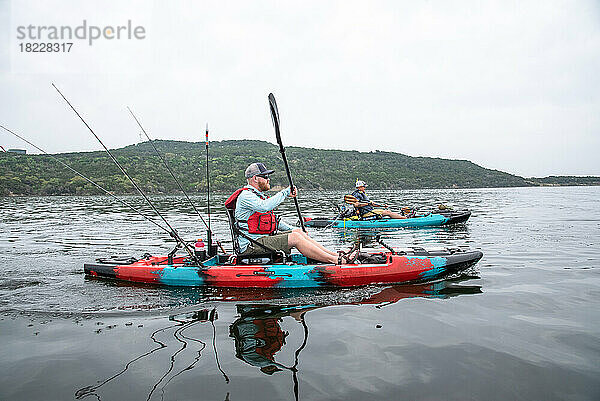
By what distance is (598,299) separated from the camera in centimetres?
648

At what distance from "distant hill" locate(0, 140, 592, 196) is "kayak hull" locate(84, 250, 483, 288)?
51749mm

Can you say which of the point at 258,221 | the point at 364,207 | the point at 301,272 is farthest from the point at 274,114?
the point at 364,207

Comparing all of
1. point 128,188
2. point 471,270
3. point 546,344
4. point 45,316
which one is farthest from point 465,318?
point 128,188

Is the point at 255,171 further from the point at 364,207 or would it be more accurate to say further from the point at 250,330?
the point at 364,207

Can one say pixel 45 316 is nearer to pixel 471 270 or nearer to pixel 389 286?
pixel 389 286

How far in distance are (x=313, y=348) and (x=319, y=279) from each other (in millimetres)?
2710

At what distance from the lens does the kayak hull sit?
24.6ft

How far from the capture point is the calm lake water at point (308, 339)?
12.9ft

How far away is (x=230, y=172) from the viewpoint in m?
76.4

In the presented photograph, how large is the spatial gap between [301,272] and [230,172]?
231 ft

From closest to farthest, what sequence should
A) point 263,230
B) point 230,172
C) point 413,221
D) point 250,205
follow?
point 250,205, point 263,230, point 413,221, point 230,172

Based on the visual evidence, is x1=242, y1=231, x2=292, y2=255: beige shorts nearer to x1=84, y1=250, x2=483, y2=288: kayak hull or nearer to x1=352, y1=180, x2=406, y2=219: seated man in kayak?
x1=84, y1=250, x2=483, y2=288: kayak hull

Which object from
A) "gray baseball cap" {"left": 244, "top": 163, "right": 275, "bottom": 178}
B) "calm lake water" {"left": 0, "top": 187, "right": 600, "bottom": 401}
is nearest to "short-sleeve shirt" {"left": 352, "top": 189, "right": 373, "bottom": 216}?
"calm lake water" {"left": 0, "top": 187, "right": 600, "bottom": 401}

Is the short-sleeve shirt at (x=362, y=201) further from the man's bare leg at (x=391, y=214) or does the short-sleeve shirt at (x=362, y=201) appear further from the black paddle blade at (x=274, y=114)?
the black paddle blade at (x=274, y=114)
